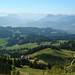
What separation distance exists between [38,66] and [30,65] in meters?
5.71

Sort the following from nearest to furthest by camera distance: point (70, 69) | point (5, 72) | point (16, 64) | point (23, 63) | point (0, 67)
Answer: point (70, 69) → point (5, 72) → point (0, 67) → point (16, 64) → point (23, 63)

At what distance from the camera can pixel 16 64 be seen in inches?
5709

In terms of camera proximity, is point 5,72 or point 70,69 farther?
point 5,72

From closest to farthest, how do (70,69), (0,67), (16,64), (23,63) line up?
(70,69), (0,67), (16,64), (23,63)

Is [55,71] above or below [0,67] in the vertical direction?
above

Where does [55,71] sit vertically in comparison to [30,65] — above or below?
above

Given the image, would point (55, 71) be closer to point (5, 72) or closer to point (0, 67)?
point (5, 72)

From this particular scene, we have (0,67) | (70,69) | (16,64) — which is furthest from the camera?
(16,64)

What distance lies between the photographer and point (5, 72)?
97.4 meters

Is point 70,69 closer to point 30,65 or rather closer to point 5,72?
point 5,72

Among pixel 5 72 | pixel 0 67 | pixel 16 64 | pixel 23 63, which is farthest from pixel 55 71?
pixel 23 63

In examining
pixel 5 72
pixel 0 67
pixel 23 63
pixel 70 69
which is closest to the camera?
pixel 70 69

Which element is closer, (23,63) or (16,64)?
(16,64)

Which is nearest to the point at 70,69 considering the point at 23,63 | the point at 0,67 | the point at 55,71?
the point at 55,71
